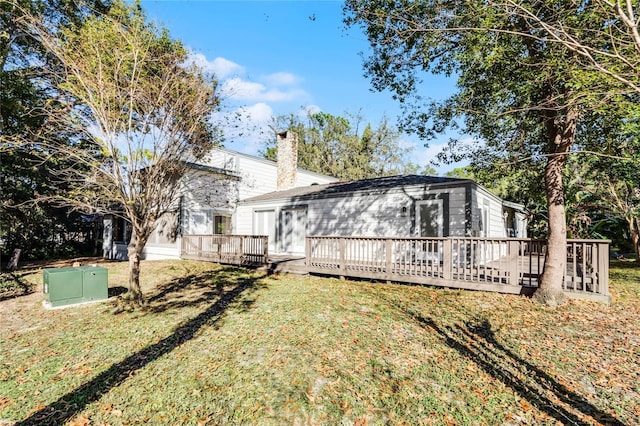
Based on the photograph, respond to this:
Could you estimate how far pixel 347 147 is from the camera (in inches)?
1321

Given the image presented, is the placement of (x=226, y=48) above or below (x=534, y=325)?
above

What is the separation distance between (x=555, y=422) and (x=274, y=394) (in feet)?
9.30

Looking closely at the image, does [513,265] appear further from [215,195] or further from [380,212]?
[215,195]

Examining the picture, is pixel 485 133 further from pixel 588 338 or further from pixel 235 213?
pixel 235 213

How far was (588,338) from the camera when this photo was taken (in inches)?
191

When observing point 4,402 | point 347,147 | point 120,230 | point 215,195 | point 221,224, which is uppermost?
point 347,147

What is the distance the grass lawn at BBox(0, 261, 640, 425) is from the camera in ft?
10.2

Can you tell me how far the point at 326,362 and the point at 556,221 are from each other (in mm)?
5988

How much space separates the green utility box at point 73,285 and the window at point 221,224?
8095 mm

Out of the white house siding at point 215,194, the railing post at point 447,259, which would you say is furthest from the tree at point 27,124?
the railing post at point 447,259

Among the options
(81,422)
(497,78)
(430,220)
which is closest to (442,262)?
(430,220)

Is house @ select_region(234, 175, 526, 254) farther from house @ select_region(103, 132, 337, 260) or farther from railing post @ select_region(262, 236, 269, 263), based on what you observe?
railing post @ select_region(262, 236, 269, 263)

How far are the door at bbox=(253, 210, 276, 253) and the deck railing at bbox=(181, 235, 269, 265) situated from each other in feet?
8.43

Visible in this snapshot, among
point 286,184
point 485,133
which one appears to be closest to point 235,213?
point 286,184
